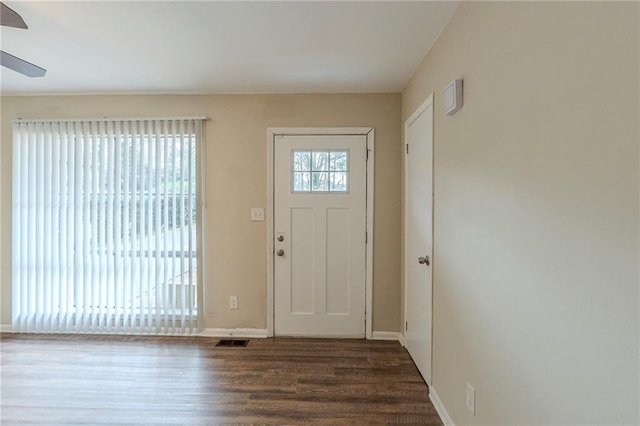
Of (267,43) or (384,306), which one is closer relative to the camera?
(267,43)

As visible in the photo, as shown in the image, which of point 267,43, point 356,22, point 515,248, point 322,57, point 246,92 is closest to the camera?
point 515,248

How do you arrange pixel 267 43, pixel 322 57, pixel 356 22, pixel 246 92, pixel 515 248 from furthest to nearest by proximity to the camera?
pixel 246 92 → pixel 322 57 → pixel 267 43 → pixel 356 22 → pixel 515 248

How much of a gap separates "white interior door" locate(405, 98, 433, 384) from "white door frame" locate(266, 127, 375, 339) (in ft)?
1.20

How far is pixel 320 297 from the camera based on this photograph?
305cm

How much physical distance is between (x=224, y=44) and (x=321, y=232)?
178 centimetres

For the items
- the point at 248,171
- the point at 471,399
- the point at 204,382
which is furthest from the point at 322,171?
the point at 471,399

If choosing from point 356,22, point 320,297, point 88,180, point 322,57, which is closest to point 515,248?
point 356,22

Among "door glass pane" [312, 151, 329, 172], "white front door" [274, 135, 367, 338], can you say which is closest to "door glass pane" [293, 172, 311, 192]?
"white front door" [274, 135, 367, 338]

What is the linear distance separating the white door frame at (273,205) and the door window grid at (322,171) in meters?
0.20

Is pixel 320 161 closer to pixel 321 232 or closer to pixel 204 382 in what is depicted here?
pixel 321 232

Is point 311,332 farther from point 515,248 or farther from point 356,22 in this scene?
point 356,22

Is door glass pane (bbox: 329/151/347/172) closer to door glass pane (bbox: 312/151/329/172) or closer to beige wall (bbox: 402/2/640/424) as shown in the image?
door glass pane (bbox: 312/151/329/172)

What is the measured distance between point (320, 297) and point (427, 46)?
2327 mm

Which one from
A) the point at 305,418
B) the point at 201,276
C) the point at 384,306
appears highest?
the point at 201,276
